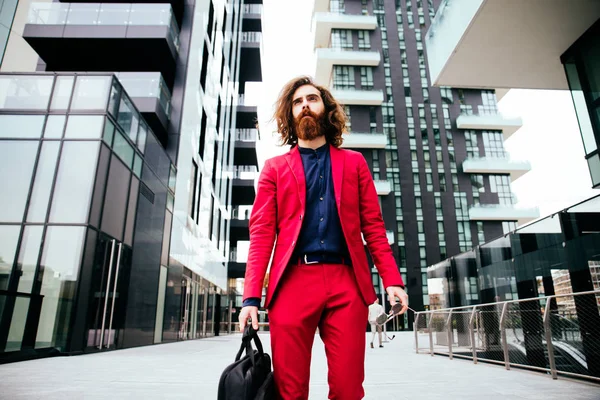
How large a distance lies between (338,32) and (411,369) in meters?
40.0

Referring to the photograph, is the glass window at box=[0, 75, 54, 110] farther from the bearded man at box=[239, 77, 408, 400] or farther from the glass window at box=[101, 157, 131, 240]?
the bearded man at box=[239, 77, 408, 400]

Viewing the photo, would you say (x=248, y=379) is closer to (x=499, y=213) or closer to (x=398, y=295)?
(x=398, y=295)

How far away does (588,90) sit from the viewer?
6.50 metres

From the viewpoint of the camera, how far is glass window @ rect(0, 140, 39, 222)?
27.0 ft

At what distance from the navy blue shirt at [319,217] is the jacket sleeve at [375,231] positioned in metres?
0.19

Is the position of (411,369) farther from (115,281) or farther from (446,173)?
(446,173)

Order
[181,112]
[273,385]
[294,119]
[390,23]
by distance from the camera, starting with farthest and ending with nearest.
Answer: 1. [390,23]
2. [181,112]
3. [294,119]
4. [273,385]

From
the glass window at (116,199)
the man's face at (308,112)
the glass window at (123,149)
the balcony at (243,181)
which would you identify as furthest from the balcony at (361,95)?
the man's face at (308,112)

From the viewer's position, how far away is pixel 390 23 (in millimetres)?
44906

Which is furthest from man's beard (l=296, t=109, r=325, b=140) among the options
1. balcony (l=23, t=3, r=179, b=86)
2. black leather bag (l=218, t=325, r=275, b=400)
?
balcony (l=23, t=3, r=179, b=86)

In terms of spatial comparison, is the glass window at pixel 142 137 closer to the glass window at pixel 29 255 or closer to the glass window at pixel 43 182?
Result: the glass window at pixel 43 182

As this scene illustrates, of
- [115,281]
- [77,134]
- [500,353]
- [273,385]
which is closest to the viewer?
[273,385]

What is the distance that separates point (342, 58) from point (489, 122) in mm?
16497

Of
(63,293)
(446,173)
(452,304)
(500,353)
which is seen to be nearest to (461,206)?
(446,173)
